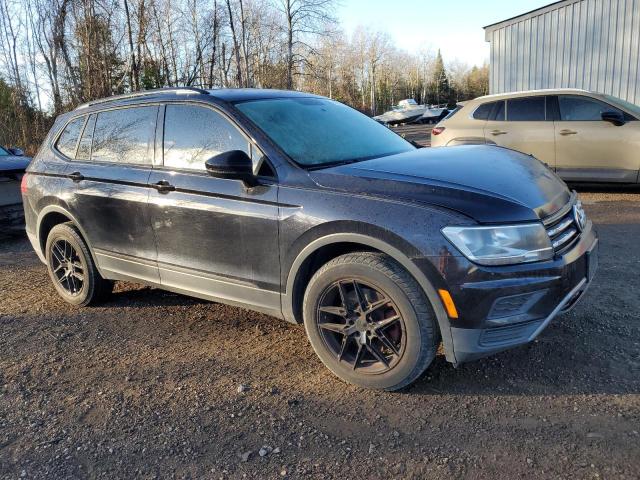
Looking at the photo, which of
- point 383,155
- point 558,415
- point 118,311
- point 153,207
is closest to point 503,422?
point 558,415

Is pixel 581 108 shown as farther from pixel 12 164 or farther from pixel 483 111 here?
pixel 12 164

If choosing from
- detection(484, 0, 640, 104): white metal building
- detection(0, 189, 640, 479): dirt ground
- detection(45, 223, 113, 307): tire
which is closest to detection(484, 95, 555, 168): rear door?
detection(0, 189, 640, 479): dirt ground

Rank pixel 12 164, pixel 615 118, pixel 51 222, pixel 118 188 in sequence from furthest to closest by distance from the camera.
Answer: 1. pixel 615 118
2. pixel 12 164
3. pixel 51 222
4. pixel 118 188

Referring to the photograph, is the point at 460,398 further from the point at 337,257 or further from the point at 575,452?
the point at 337,257

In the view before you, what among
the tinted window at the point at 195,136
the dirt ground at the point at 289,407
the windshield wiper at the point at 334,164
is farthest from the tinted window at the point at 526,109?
the tinted window at the point at 195,136

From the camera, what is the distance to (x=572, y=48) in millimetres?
A: 14844

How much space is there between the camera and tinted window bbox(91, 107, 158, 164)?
13.7 feet

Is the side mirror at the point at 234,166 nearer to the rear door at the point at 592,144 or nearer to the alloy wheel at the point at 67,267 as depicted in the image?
the alloy wheel at the point at 67,267

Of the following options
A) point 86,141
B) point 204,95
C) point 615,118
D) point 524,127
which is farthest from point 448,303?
point 524,127

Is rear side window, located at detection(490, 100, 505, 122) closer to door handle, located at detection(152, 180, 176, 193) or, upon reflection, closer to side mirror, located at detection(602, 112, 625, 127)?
side mirror, located at detection(602, 112, 625, 127)

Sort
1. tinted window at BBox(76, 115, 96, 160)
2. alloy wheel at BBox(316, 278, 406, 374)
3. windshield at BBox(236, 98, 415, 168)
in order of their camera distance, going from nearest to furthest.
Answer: alloy wheel at BBox(316, 278, 406, 374) < windshield at BBox(236, 98, 415, 168) < tinted window at BBox(76, 115, 96, 160)

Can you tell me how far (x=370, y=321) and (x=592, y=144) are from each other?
22.1 ft

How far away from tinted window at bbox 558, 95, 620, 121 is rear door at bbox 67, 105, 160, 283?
6.86m

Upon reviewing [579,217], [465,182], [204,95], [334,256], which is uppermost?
[204,95]
